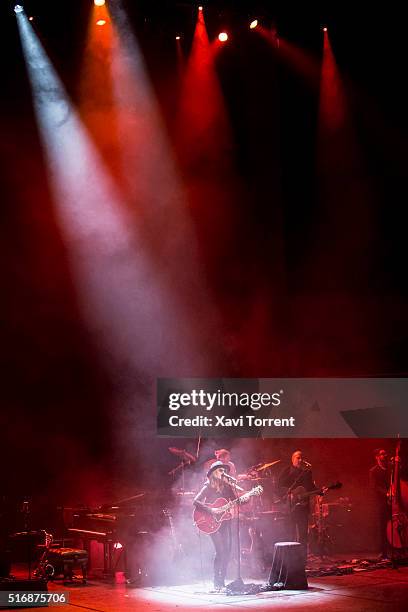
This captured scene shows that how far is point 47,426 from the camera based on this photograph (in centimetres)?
1051

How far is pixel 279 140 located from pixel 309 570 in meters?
6.83

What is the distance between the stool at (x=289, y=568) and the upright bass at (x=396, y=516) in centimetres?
196

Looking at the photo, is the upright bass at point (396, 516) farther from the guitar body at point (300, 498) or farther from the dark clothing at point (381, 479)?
the guitar body at point (300, 498)

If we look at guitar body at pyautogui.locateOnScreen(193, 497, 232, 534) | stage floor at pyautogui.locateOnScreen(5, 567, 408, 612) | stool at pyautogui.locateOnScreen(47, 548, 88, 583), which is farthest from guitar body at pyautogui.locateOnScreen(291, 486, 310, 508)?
stool at pyautogui.locateOnScreen(47, 548, 88, 583)

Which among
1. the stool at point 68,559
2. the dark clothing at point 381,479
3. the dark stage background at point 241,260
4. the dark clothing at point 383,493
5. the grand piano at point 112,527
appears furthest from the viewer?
the dark stage background at point 241,260

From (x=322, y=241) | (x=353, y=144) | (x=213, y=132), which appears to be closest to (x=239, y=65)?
(x=213, y=132)

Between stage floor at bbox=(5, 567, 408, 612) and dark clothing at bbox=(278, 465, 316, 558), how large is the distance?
75cm

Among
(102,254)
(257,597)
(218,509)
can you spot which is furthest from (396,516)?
(102,254)

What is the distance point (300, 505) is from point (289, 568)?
51.7 inches

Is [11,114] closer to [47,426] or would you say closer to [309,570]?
[47,426]

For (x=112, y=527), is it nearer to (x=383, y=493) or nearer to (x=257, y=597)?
(x=257, y=597)

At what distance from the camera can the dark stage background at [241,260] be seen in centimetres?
1038
